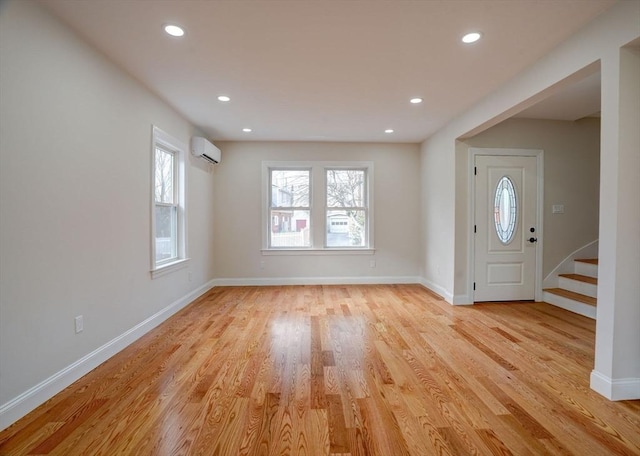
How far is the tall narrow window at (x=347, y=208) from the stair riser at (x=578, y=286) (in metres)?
2.94

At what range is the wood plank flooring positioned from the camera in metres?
1.63

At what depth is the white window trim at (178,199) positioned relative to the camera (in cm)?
337

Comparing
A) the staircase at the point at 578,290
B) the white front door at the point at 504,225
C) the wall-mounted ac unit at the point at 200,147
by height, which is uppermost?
the wall-mounted ac unit at the point at 200,147

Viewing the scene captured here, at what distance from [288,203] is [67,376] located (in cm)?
394

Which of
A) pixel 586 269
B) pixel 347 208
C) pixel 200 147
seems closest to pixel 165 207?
pixel 200 147

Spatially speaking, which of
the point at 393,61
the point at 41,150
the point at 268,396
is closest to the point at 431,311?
the point at 268,396

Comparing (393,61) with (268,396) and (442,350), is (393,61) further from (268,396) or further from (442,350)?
(268,396)

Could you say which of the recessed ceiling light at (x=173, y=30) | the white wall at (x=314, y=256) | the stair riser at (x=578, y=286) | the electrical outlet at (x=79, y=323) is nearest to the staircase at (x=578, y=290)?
the stair riser at (x=578, y=286)

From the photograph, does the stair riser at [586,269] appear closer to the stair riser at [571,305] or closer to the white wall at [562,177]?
the white wall at [562,177]

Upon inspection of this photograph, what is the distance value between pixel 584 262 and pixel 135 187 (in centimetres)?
574

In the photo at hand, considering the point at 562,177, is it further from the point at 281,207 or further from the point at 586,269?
the point at 281,207

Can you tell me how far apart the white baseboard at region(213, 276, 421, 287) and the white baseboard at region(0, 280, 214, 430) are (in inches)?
76.8

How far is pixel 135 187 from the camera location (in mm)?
3057

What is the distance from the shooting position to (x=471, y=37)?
2.33 meters
